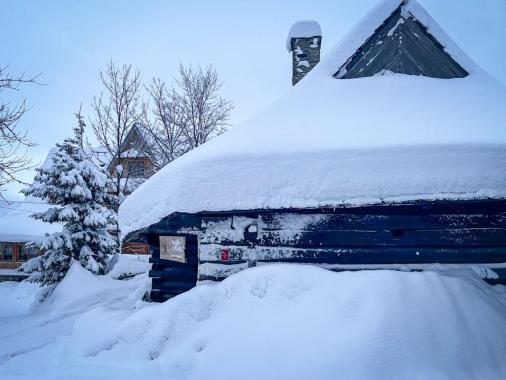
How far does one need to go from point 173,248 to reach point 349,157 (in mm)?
3011

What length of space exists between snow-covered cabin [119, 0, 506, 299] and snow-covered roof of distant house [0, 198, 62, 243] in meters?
15.4

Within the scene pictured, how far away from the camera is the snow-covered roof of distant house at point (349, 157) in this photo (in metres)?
3.54

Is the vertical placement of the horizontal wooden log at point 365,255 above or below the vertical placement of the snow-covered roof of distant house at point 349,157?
below

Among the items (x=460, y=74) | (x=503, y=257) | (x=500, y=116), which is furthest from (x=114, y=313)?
(x=460, y=74)

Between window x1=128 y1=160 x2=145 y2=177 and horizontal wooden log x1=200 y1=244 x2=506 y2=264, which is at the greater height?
window x1=128 y1=160 x2=145 y2=177

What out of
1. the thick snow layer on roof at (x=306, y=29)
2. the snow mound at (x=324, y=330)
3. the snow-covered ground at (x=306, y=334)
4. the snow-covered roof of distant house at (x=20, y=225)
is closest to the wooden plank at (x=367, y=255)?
the snow-covered ground at (x=306, y=334)

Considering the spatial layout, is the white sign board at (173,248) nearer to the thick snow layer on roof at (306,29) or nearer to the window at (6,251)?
the thick snow layer on roof at (306,29)

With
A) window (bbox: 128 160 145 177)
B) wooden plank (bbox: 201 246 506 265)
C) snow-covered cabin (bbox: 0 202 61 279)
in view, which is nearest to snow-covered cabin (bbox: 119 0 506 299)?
wooden plank (bbox: 201 246 506 265)

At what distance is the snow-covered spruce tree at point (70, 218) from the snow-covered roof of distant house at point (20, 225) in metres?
8.44

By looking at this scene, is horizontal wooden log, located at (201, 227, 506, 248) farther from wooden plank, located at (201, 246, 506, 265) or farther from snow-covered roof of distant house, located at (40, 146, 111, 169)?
snow-covered roof of distant house, located at (40, 146, 111, 169)

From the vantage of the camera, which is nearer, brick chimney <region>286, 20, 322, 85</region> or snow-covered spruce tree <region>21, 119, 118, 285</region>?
snow-covered spruce tree <region>21, 119, 118, 285</region>

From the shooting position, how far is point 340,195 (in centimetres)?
364

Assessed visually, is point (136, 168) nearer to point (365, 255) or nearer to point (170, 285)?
point (170, 285)

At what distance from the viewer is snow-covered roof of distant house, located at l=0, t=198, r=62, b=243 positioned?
1673 centimetres
